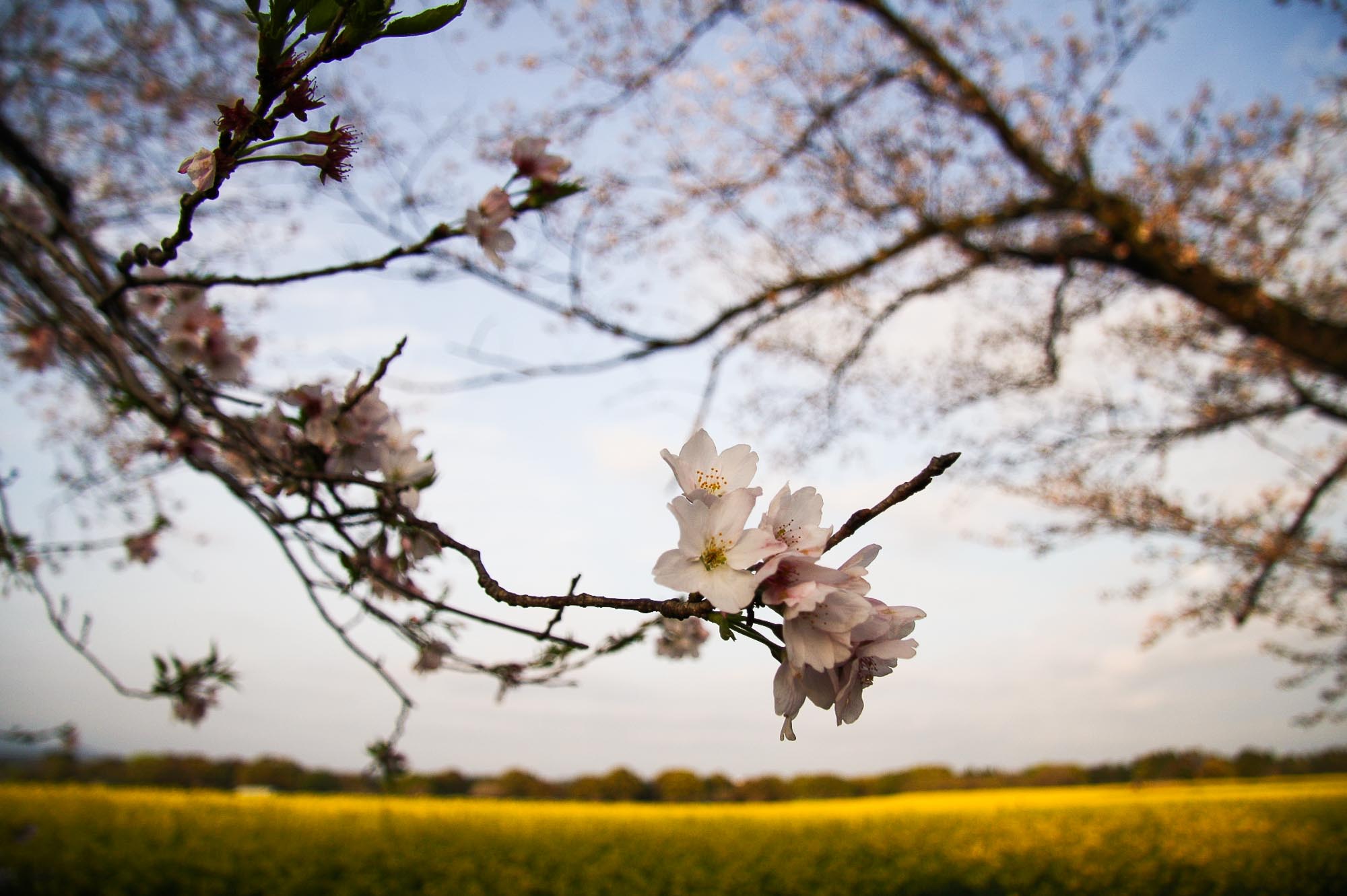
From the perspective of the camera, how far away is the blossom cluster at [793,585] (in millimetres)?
570

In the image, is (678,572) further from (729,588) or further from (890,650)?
(890,650)

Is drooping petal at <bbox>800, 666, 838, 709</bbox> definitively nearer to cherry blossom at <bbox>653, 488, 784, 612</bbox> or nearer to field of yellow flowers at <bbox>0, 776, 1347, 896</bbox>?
Result: cherry blossom at <bbox>653, 488, 784, 612</bbox>

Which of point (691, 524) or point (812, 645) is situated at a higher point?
point (691, 524)

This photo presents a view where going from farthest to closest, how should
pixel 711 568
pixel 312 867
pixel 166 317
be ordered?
1. pixel 312 867
2. pixel 166 317
3. pixel 711 568

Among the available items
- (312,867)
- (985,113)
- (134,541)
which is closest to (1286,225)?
(985,113)

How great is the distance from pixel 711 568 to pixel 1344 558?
667cm

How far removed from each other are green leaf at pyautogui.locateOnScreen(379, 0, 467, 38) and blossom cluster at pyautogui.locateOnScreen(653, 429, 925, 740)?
38 cm

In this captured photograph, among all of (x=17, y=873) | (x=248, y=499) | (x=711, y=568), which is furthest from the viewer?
(x=17, y=873)

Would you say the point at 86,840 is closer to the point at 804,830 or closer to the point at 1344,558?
the point at 804,830

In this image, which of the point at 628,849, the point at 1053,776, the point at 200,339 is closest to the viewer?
the point at 200,339

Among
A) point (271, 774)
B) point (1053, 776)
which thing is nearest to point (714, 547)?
point (271, 774)

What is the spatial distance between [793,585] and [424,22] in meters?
0.53

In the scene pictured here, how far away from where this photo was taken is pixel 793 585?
58 cm

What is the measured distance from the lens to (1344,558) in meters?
5.21
